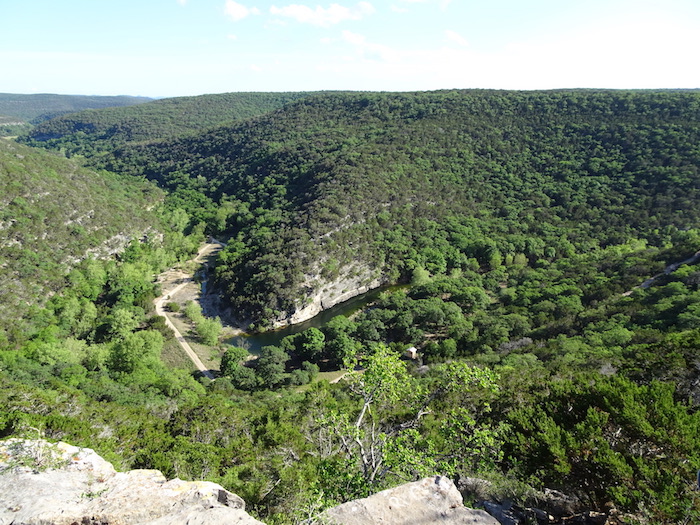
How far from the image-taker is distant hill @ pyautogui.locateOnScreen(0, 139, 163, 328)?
146 ft

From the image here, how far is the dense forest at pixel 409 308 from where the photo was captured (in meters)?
9.56

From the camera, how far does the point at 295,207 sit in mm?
74750

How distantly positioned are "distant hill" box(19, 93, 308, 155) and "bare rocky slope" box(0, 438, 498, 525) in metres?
152

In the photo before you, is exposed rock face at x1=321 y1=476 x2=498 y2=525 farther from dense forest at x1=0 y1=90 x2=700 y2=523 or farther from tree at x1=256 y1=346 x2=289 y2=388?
tree at x1=256 y1=346 x2=289 y2=388

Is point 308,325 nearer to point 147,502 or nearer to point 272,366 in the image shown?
point 272,366

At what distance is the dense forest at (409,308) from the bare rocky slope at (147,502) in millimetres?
808

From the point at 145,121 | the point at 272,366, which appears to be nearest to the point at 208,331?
the point at 272,366

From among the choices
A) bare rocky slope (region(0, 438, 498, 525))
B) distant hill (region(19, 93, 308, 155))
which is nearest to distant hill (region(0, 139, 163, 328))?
bare rocky slope (region(0, 438, 498, 525))

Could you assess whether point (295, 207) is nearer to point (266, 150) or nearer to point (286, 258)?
point (286, 258)

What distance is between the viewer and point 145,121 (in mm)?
162000

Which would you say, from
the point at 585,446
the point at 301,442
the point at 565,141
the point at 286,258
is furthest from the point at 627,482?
the point at 565,141

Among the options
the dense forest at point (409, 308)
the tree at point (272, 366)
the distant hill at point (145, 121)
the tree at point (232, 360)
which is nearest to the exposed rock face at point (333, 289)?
the dense forest at point (409, 308)

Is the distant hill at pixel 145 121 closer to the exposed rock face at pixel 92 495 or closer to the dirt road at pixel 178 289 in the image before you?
the dirt road at pixel 178 289

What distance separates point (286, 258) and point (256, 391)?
2536 cm
